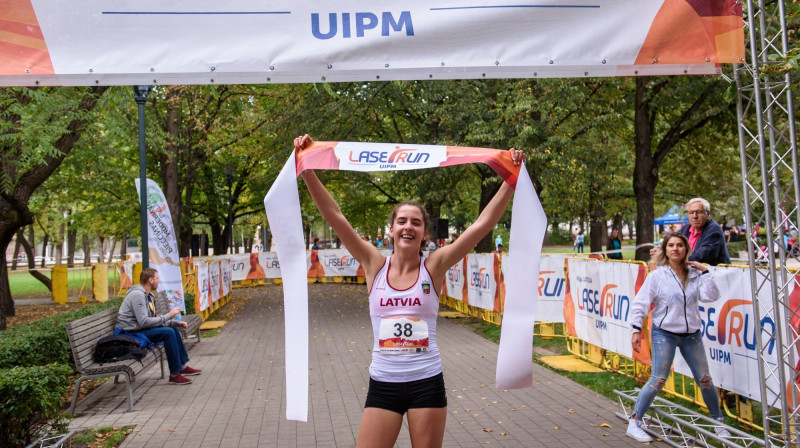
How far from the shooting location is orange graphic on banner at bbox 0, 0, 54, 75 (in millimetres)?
4816

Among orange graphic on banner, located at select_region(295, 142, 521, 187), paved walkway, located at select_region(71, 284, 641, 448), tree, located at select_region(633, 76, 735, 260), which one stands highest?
tree, located at select_region(633, 76, 735, 260)

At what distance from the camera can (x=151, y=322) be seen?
937cm

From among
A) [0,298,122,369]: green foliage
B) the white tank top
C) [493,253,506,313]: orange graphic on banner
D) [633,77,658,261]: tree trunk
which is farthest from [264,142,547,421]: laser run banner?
[633,77,658,261]: tree trunk

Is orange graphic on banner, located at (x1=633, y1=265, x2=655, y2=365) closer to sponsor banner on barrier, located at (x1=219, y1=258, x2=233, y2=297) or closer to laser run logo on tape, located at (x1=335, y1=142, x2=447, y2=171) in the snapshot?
laser run logo on tape, located at (x1=335, y1=142, x2=447, y2=171)

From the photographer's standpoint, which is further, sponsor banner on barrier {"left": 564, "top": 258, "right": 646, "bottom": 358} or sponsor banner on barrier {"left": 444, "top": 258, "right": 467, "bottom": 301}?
sponsor banner on barrier {"left": 444, "top": 258, "right": 467, "bottom": 301}

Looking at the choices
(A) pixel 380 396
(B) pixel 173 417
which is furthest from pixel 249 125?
(A) pixel 380 396

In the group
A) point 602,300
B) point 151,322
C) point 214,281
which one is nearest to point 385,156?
point 151,322

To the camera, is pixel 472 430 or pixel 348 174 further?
pixel 348 174

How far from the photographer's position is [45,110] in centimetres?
1002

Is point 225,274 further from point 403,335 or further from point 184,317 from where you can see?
point 403,335

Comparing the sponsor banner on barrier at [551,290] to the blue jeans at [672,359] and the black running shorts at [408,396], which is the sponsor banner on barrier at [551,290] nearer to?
the blue jeans at [672,359]

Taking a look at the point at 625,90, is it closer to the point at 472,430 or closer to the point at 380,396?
the point at 472,430

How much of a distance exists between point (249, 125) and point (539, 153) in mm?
12641

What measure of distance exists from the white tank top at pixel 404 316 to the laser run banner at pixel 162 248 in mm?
10290
